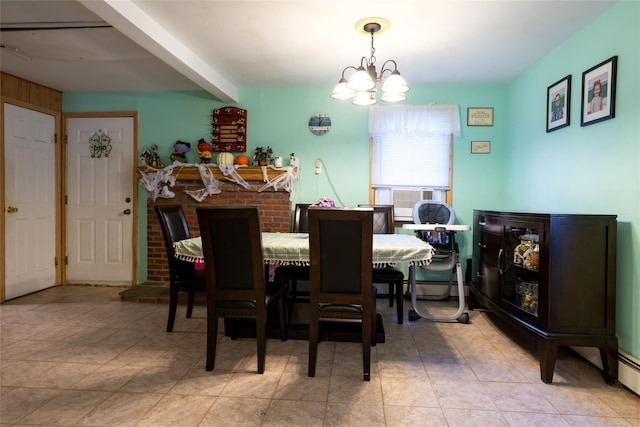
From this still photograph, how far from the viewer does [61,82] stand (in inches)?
146

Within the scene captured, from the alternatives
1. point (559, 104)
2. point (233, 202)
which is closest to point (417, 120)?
point (559, 104)

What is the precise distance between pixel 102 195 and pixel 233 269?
9.78 ft

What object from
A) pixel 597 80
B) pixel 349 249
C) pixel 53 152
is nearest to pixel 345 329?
pixel 349 249

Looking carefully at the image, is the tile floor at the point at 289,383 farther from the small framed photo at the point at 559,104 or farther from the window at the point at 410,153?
the small framed photo at the point at 559,104

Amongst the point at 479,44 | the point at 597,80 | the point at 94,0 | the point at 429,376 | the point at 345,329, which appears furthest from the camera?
the point at 479,44

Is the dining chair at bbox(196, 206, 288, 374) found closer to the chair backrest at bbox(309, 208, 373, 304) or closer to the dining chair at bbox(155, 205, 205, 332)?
the chair backrest at bbox(309, 208, 373, 304)

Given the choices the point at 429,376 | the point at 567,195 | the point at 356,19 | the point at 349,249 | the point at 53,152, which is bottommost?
the point at 429,376

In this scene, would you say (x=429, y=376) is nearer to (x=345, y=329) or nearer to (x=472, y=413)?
(x=472, y=413)

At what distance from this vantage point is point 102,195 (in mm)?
4035

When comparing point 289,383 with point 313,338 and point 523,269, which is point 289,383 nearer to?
point 313,338

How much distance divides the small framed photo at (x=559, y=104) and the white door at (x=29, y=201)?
5221 millimetres

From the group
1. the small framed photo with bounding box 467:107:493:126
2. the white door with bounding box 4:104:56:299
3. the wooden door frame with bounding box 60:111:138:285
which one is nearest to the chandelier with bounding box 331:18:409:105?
the small framed photo with bounding box 467:107:493:126

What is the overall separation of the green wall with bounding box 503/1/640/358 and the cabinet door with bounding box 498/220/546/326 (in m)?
0.45

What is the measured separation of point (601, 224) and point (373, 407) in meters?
1.66
